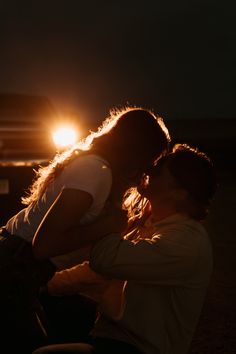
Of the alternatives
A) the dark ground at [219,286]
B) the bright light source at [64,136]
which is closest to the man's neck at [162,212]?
the dark ground at [219,286]

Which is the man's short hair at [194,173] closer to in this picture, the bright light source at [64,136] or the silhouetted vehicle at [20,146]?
the silhouetted vehicle at [20,146]

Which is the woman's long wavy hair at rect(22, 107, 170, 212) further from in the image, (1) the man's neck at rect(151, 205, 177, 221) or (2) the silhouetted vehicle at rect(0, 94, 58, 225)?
(2) the silhouetted vehicle at rect(0, 94, 58, 225)

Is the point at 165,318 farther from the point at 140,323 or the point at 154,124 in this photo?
the point at 154,124

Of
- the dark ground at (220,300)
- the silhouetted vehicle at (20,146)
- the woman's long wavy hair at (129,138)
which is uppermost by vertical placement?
the silhouetted vehicle at (20,146)

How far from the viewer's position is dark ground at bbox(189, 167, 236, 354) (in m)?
5.01

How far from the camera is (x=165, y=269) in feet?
8.77

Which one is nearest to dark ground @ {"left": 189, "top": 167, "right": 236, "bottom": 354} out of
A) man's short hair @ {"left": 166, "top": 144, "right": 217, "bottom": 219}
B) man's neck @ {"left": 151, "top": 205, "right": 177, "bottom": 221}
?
man's neck @ {"left": 151, "top": 205, "right": 177, "bottom": 221}

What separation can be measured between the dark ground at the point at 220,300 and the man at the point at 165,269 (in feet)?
7.27

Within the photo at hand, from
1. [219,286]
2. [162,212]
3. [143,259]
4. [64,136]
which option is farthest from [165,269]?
[64,136]

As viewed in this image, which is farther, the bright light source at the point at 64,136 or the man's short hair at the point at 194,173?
the bright light source at the point at 64,136

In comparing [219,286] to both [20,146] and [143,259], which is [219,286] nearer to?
[143,259]

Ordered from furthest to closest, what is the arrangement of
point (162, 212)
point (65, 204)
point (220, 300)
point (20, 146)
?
point (20, 146) → point (220, 300) → point (162, 212) → point (65, 204)

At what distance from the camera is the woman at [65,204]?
8.64 feet

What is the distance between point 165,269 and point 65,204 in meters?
0.47
